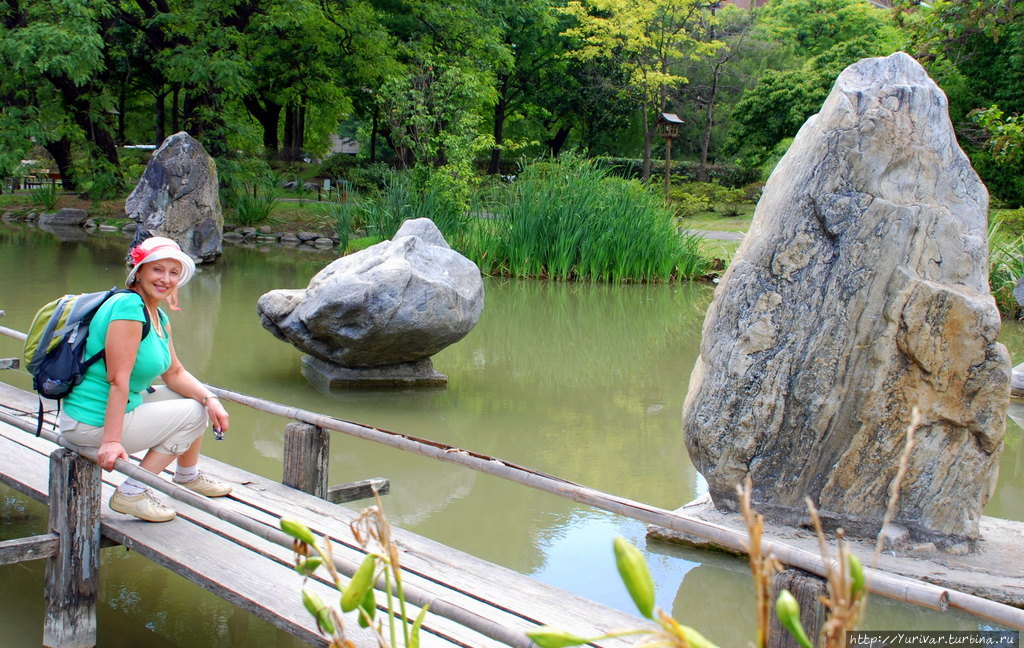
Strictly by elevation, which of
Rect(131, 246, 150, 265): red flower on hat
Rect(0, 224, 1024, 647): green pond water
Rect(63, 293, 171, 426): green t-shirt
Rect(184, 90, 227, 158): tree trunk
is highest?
Rect(184, 90, 227, 158): tree trunk

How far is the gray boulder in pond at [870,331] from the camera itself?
367 centimetres

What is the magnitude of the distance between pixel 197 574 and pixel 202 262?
11.2m

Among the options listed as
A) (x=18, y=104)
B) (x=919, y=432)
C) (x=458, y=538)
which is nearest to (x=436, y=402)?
(x=458, y=538)

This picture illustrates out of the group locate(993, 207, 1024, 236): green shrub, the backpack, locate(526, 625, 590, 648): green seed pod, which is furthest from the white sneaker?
locate(993, 207, 1024, 236): green shrub

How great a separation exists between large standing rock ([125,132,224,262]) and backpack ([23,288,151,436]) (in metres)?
10.6

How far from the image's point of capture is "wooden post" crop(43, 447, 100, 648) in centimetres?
292

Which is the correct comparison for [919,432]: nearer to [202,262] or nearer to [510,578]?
[510,578]

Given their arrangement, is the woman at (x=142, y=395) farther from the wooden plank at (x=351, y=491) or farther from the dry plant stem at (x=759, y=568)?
the dry plant stem at (x=759, y=568)

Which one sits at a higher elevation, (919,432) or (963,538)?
(919,432)

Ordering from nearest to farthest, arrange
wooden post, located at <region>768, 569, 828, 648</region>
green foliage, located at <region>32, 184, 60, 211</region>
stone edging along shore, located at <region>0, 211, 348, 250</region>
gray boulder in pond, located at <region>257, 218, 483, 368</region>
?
wooden post, located at <region>768, 569, 828, 648</region>, gray boulder in pond, located at <region>257, 218, 483, 368</region>, stone edging along shore, located at <region>0, 211, 348, 250</region>, green foliage, located at <region>32, 184, 60, 211</region>

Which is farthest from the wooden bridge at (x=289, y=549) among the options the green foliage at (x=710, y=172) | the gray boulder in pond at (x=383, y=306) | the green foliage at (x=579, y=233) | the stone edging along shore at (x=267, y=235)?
the green foliage at (x=710, y=172)

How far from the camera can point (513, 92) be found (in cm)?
2630

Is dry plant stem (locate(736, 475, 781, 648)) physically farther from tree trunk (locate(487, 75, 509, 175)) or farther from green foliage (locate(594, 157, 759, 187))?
tree trunk (locate(487, 75, 509, 175))

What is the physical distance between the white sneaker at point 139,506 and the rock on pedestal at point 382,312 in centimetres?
310
